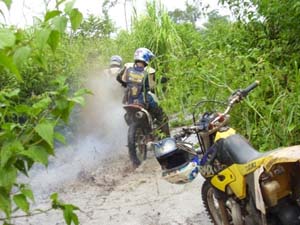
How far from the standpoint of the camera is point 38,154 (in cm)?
104

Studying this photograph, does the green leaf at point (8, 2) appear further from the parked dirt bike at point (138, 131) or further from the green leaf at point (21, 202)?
the parked dirt bike at point (138, 131)

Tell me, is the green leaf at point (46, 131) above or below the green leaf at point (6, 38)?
below

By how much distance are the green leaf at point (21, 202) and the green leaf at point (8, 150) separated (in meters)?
0.14

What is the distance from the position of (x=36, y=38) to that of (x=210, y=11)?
14.1ft

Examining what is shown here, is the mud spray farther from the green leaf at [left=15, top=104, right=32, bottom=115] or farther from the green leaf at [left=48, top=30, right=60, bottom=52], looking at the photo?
the green leaf at [left=48, top=30, right=60, bottom=52]

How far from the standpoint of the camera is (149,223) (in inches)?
152

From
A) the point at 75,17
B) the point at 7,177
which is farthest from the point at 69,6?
the point at 7,177

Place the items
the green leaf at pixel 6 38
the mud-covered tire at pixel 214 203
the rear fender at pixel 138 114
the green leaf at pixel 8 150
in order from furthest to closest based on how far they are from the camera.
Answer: the rear fender at pixel 138 114 < the mud-covered tire at pixel 214 203 < the green leaf at pixel 8 150 < the green leaf at pixel 6 38

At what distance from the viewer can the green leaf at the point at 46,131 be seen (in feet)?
3.26

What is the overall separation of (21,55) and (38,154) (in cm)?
23

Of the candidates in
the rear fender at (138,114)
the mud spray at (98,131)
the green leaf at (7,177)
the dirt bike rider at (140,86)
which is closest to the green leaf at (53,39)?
the green leaf at (7,177)

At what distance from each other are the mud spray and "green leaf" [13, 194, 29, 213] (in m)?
5.11

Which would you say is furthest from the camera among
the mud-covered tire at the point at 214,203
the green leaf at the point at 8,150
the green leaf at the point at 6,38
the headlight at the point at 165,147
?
the headlight at the point at 165,147

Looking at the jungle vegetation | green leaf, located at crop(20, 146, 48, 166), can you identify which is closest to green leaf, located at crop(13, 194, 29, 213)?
the jungle vegetation
